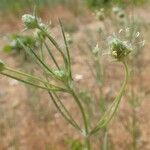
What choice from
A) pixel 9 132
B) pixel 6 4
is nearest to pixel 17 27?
pixel 6 4

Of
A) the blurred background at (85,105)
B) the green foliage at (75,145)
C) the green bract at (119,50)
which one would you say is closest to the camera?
the green bract at (119,50)

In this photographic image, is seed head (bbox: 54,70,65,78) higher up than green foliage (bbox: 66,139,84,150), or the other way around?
seed head (bbox: 54,70,65,78)

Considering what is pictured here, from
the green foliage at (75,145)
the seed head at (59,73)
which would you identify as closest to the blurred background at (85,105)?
the green foliage at (75,145)

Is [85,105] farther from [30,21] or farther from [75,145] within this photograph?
[30,21]

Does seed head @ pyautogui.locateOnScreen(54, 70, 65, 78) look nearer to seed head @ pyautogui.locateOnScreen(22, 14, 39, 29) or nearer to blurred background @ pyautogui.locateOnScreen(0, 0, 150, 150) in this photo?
seed head @ pyautogui.locateOnScreen(22, 14, 39, 29)

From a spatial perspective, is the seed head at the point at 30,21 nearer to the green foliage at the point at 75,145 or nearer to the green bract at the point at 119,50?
the green bract at the point at 119,50

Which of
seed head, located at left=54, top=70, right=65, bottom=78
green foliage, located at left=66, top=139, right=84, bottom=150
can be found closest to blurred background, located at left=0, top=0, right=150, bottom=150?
green foliage, located at left=66, top=139, right=84, bottom=150

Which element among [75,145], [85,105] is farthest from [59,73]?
[75,145]

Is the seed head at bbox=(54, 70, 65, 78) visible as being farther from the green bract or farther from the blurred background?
the blurred background

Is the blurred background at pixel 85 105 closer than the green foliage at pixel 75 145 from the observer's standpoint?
Yes

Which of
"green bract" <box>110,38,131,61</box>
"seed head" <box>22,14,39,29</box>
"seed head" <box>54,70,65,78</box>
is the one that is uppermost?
"seed head" <box>22,14,39,29</box>

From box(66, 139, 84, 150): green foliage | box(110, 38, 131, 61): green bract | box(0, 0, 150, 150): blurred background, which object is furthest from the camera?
box(66, 139, 84, 150): green foliage

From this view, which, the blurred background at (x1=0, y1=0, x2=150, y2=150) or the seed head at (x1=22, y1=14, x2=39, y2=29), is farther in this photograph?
the blurred background at (x1=0, y1=0, x2=150, y2=150)

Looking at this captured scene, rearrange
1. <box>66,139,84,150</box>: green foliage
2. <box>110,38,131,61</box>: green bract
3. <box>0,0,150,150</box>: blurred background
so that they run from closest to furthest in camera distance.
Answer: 1. <box>110,38,131,61</box>: green bract
2. <box>0,0,150,150</box>: blurred background
3. <box>66,139,84,150</box>: green foliage
